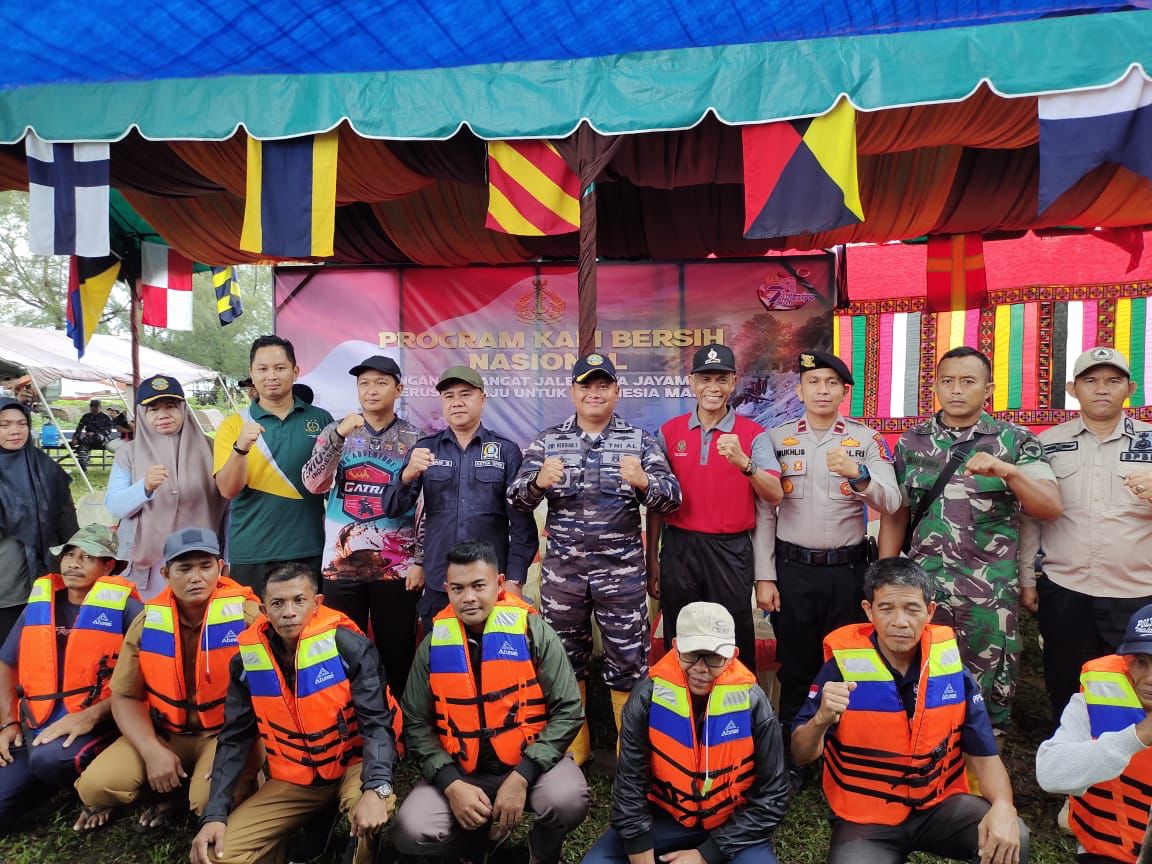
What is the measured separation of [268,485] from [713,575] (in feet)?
7.37

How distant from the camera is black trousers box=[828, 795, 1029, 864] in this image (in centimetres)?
225

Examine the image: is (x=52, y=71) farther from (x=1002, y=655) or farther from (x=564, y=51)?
(x=1002, y=655)

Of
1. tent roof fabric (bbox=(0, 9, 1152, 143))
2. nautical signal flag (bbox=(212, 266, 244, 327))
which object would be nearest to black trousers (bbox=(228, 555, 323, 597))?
tent roof fabric (bbox=(0, 9, 1152, 143))

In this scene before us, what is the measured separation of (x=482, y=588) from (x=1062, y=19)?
3.33 m

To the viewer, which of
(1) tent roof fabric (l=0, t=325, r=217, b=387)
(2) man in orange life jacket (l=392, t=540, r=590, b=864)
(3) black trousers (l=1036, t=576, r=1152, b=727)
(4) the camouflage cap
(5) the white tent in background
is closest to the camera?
(2) man in orange life jacket (l=392, t=540, r=590, b=864)

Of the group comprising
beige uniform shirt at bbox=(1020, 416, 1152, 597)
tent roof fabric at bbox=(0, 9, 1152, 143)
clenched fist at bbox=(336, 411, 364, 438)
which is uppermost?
tent roof fabric at bbox=(0, 9, 1152, 143)

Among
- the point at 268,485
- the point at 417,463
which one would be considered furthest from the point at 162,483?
the point at 417,463

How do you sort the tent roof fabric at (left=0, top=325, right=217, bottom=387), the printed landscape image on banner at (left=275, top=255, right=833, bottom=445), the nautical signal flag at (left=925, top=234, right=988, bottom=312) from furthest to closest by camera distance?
the tent roof fabric at (left=0, top=325, right=217, bottom=387)
the printed landscape image on banner at (left=275, top=255, right=833, bottom=445)
the nautical signal flag at (left=925, top=234, right=988, bottom=312)

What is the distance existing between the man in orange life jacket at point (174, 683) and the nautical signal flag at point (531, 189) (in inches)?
82.4

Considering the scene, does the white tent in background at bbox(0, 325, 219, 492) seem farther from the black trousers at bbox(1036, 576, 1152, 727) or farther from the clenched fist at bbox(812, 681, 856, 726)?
the black trousers at bbox(1036, 576, 1152, 727)

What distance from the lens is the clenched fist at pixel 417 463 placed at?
3.04m

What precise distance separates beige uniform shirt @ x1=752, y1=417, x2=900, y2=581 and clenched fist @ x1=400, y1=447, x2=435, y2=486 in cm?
158

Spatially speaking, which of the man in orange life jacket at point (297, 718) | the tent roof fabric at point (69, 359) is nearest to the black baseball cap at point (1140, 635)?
the man in orange life jacket at point (297, 718)

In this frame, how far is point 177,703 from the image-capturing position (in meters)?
2.88
